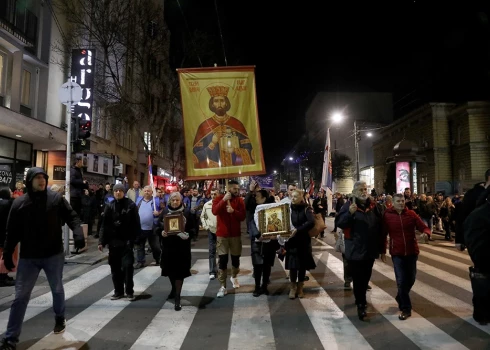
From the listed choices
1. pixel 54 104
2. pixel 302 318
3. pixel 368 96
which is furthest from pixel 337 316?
pixel 368 96

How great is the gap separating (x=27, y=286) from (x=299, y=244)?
4.02m

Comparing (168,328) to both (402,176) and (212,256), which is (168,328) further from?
(402,176)

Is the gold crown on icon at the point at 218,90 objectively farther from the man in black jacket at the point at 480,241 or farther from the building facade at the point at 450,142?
the building facade at the point at 450,142

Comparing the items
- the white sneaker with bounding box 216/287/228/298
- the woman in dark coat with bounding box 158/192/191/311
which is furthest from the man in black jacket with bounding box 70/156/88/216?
the white sneaker with bounding box 216/287/228/298

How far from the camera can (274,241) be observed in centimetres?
671

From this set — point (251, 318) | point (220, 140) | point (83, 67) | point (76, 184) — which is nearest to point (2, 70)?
point (83, 67)

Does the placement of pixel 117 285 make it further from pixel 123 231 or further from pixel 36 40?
pixel 36 40

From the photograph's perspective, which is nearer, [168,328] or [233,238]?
[168,328]

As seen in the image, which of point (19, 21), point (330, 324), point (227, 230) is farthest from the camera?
point (19, 21)

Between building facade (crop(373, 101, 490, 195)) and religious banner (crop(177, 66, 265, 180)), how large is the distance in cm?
2999

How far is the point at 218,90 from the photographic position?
23.0 ft

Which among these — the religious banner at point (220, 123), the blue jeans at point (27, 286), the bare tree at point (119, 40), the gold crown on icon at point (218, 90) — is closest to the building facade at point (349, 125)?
Answer: the bare tree at point (119, 40)

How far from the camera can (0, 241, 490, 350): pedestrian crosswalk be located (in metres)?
4.47

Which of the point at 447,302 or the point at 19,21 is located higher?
the point at 19,21
